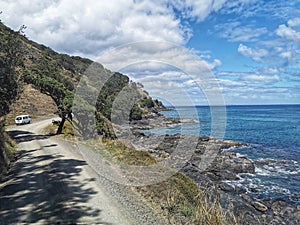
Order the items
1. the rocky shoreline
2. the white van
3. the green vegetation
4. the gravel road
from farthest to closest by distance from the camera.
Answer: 1. the white van
2. the green vegetation
3. the rocky shoreline
4. the gravel road

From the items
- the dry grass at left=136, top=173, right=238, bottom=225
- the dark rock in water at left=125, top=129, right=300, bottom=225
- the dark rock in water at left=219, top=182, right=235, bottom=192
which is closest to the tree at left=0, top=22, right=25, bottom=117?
the dry grass at left=136, top=173, right=238, bottom=225

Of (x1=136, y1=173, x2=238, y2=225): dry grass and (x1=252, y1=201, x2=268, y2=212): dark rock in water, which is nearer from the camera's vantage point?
(x1=136, y1=173, x2=238, y2=225): dry grass

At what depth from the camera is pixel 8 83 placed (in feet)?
60.1

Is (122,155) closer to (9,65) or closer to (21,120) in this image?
(9,65)

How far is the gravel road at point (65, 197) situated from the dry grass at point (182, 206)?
0.55 m

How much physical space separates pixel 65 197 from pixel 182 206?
4368 mm

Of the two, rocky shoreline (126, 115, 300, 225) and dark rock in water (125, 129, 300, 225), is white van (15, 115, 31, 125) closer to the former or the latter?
rocky shoreline (126, 115, 300, 225)

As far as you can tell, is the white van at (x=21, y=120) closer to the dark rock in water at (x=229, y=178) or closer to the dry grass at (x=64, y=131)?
the dry grass at (x=64, y=131)

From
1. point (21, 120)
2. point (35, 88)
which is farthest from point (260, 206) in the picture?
point (21, 120)

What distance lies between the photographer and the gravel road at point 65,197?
8484 mm

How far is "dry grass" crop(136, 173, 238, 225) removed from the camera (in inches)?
272

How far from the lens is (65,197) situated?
1015cm

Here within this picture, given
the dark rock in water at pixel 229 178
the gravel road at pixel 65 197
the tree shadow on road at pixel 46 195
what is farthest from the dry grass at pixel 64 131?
the tree shadow on road at pixel 46 195

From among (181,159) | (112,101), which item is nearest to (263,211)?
(181,159)
